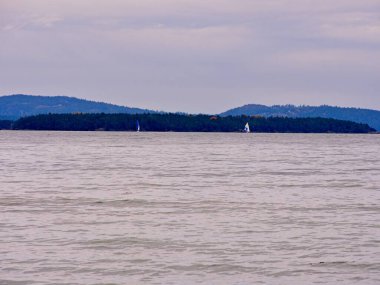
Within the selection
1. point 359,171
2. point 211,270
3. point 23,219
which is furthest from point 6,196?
point 359,171

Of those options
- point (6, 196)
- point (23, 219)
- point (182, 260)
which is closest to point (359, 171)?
point (6, 196)

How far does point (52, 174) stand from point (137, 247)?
30.3 meters

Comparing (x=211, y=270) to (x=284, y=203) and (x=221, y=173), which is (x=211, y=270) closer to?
(x=284, y=203)

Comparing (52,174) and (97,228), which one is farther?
(52,174)

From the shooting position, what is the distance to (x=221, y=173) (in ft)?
182

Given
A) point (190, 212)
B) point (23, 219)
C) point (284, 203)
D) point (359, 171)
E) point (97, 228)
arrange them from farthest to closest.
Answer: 1. point (359, 171)
2. point (284, 203)
3. point (190, 212)
4. point (23, 219)
5. point (97, 228)

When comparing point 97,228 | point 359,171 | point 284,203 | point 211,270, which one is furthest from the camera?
point 359,171

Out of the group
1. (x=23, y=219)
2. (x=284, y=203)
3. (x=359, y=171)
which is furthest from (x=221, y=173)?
(x=23, y=219)

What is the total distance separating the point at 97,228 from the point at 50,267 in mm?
5946

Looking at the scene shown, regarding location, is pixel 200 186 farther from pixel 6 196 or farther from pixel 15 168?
pixel 15 168

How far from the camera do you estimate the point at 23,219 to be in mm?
28000

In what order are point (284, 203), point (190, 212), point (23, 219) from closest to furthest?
point (23, 219) < point (190, 212) < point (284, 203)

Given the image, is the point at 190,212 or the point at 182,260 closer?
the point at 182,260

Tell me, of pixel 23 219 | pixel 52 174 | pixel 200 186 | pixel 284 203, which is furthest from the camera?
pixel 52 174
